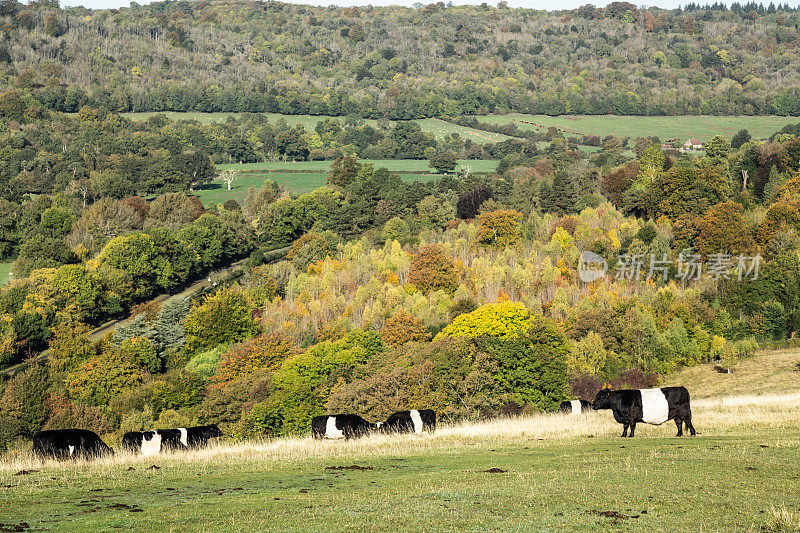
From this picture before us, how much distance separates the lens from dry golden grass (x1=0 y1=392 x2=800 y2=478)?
3062 centimetres

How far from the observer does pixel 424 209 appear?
162875mm

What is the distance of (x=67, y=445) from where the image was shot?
1391 inches

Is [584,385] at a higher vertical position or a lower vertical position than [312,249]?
lower

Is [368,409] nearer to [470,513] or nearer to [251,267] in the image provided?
[470,513]

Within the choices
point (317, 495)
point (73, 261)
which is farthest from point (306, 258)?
point (317, 495)

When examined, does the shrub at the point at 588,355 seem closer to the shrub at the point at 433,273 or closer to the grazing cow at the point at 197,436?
the shrub at the point at 433,273

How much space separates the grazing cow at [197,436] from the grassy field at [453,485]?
277 inches

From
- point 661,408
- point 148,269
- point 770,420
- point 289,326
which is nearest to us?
point 661,408

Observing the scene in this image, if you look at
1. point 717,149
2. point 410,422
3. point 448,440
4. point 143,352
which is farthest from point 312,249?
point 448,440

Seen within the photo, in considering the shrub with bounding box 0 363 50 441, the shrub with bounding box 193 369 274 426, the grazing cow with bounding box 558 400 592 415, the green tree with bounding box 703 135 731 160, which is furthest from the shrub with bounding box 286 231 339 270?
the grazing cow with bounding box 558 400 592 415

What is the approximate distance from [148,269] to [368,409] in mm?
90887

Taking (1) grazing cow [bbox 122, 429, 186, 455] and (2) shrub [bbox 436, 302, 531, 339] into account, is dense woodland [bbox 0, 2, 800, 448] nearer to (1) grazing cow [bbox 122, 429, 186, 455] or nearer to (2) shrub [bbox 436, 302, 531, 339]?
(2) shrub [bbox 436, 302, 531, 339]

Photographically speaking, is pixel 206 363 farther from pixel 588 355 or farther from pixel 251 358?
pixel 588 355

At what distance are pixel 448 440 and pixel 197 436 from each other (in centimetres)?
1442
